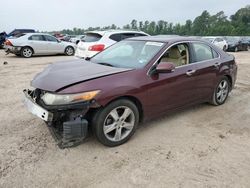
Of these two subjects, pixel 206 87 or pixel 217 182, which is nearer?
pixel 217 182

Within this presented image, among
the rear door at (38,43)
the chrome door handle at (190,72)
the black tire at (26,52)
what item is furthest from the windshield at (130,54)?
the rear door at (38,43)

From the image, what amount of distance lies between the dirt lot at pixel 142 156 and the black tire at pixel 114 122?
124 mm

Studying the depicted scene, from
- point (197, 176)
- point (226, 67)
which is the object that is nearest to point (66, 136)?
point (197, 176)

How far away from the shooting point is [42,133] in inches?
148

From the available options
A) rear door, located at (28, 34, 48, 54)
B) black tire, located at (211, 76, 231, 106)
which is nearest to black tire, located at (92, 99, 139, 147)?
black tire, located at (211, 76, 231, 106)

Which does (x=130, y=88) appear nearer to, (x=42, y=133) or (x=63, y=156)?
(x=63, y=156)

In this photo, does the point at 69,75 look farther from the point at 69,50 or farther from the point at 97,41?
the point at 69,50

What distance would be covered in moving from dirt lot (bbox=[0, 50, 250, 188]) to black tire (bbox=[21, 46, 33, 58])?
9.28 meters

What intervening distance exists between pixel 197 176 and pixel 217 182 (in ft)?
0.72

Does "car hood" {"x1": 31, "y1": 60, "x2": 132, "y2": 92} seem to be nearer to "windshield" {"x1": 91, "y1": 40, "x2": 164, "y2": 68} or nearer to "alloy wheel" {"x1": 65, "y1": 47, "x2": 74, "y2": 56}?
"windshield" {"x1": 91, "y1": 40, "x2": 164, "y2": 68}

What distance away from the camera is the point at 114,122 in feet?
11.1

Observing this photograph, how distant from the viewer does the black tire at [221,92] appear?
4.97 meters

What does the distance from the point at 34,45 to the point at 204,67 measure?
437 inches

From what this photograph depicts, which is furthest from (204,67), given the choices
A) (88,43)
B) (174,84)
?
(88,43)
